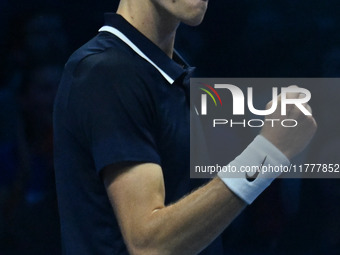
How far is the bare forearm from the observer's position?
102cm

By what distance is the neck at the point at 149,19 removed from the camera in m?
1.22

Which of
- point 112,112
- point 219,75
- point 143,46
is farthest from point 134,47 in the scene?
point 219,75

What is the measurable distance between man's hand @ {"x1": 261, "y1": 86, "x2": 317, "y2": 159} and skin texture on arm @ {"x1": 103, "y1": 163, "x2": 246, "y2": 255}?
12cm

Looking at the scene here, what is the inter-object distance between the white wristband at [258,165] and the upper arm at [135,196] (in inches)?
4.4

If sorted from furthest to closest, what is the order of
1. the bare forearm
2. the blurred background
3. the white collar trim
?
1. the blurred background
2. the white collar trim
3. the bare forearm

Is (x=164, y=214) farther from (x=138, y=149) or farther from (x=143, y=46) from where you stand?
(x=143, y=46)

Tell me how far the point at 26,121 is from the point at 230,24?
3.24 feet

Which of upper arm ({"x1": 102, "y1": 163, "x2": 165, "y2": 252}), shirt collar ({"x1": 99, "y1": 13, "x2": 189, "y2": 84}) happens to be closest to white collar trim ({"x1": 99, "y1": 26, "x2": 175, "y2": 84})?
shirt collar ({"x1": 99, "y1": 13, "x2": 189, "y2": 84})

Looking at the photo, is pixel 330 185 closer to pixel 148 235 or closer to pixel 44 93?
pixel 44 93

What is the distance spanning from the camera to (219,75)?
2.79 metres

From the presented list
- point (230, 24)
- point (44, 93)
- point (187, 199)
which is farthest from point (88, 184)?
point (230, 24)

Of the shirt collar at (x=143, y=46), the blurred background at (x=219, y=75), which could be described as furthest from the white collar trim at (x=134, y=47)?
the blurred background at (x=219, y=75)

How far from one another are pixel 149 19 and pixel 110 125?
10.8 inches

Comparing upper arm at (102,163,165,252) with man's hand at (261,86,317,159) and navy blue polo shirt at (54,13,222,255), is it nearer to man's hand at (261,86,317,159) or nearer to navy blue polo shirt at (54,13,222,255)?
navy blue polo shirt at (54,13,222,255)
